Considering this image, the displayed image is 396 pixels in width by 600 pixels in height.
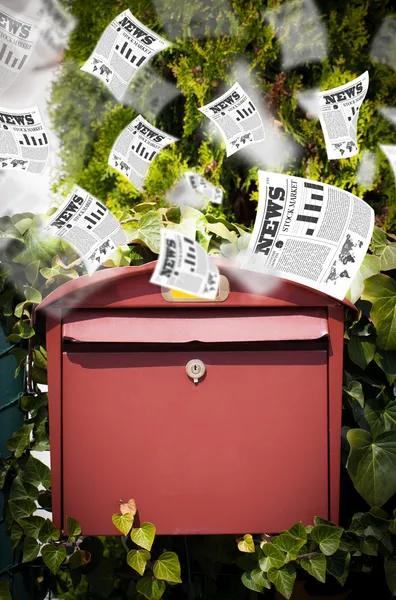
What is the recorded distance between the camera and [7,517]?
74.0 inches

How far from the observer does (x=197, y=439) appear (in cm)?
155

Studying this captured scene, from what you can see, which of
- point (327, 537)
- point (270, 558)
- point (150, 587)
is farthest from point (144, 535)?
point (327, 537)

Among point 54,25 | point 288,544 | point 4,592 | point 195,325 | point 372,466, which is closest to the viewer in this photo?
point 195,325

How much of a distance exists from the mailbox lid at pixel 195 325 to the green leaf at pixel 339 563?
0.67 meters

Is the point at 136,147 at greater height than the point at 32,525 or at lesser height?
greater

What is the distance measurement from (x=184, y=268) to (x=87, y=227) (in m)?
0.46

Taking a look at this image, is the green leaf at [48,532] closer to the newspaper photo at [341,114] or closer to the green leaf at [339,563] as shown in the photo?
the green leaf at [339,563]

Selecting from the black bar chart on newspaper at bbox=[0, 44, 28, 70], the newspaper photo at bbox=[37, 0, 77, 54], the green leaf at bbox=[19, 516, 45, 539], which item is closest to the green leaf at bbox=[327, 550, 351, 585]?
the green leaf at bbox=[19, 516, 45, 539]

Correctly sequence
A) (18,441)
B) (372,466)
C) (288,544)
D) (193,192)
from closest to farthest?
(288,544)
(372,466)
(18,441)
(193,192)

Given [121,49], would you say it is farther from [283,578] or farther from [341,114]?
[283,578]

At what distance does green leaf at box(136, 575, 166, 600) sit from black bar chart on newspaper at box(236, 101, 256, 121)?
1336mm

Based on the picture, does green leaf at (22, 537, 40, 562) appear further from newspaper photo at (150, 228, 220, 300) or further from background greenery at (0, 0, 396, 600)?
newspaper photo at (150, 228, 220, 300)

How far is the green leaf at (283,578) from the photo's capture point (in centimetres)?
164

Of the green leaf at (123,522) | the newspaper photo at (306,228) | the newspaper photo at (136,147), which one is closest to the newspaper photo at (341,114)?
the newspaper photo at (306,228)
